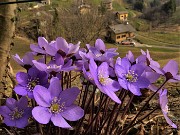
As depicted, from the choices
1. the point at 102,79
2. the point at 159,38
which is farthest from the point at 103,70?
the point at 159,38

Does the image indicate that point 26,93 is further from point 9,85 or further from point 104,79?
point 9,85

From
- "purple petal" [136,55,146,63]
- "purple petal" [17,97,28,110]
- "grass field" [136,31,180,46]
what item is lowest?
"grass field" [136,31,180,46]

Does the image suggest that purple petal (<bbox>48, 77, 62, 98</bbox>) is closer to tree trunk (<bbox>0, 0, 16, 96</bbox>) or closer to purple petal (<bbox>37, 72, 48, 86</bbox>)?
purple petal (<bbox>37, 72, 48, 86</bbox>)

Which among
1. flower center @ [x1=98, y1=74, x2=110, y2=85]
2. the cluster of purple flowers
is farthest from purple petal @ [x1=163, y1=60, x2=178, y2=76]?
flower center @ [x1=98, y1=74, x2=110, y2=85]

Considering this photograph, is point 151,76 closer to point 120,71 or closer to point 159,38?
point 120,71

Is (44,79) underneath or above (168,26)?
above

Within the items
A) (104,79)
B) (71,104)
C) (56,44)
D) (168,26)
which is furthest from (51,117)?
(168,26)

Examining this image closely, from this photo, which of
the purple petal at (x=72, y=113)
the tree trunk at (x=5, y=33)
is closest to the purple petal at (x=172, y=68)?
the purple petal at (x=72, y=113)
